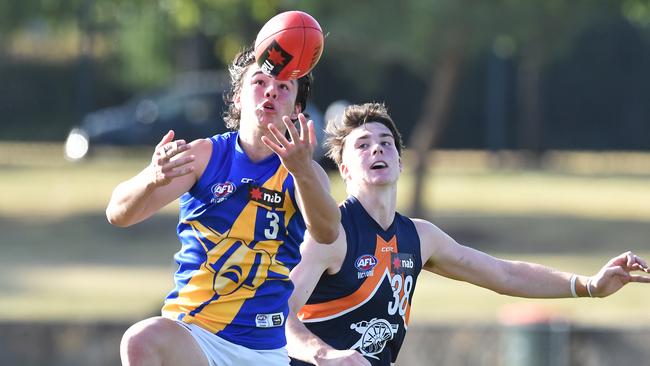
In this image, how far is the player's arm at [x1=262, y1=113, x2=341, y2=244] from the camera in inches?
197

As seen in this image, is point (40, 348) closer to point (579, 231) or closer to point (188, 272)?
point (188, 272)

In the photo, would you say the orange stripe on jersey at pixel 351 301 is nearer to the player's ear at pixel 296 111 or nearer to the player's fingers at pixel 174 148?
the player's ear at pixel 296 111

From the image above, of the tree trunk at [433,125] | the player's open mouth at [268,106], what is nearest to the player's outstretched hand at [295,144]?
the player's open mouth at [268,106]

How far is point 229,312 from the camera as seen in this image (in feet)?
18.4

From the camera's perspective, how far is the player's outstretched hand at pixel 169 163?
5047 millimetres

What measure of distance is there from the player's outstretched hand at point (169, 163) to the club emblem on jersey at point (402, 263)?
4.76ft

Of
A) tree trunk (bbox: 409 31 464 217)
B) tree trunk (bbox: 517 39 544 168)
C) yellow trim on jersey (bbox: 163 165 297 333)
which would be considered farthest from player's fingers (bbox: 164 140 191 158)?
tree trunk (bbox: 517 39 544 168)

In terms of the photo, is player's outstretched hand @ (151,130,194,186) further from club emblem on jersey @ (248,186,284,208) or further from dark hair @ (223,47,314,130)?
dark hair @ (223,47,314,130)

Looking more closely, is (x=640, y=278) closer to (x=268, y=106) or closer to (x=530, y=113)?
(x=268, y=106)

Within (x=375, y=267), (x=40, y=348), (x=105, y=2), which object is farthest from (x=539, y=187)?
(x=375, y=267)

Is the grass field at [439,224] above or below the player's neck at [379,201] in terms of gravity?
above

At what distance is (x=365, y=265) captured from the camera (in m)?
6.18

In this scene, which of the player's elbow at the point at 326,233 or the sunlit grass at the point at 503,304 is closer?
the player's elbow at the point at 326,233

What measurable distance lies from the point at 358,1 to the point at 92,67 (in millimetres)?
19655
